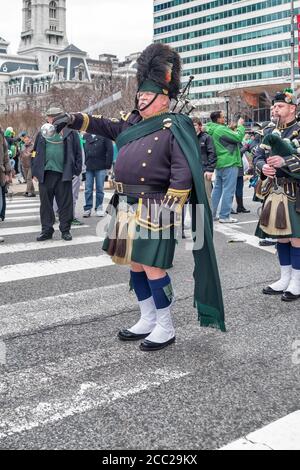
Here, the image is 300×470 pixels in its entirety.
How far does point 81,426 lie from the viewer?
2766 mm

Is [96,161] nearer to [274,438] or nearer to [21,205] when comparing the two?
[21,205]

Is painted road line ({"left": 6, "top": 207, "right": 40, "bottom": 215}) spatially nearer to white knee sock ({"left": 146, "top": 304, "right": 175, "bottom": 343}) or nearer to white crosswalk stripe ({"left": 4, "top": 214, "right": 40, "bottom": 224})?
white crosswalk stripe ({"left": 4, "top": 214, "right": 40, "bottom": 224})

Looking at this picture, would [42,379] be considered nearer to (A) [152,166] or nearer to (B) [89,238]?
(A) [152,166]

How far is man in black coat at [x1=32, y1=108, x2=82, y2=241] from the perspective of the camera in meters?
8.27

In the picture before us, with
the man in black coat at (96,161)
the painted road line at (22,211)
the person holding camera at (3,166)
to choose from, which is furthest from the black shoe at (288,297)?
the painted road line at (22,211)

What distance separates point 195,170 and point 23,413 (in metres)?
1.87

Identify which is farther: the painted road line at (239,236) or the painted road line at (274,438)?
the painted road line at (239,236)

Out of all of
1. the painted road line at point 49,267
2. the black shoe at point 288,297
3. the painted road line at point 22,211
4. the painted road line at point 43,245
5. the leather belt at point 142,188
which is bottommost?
the black shoe at point 288,297

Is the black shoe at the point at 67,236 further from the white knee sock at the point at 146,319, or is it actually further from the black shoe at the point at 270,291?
the white knee sock at the point at 146,319

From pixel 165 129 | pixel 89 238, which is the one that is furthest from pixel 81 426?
pixel 89 238

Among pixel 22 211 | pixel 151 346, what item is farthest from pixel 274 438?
pixel 22 211

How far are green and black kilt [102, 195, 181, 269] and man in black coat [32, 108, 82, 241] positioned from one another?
4.53m

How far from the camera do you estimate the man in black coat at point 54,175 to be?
27.1 feet

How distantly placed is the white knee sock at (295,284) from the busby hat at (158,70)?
216cm
